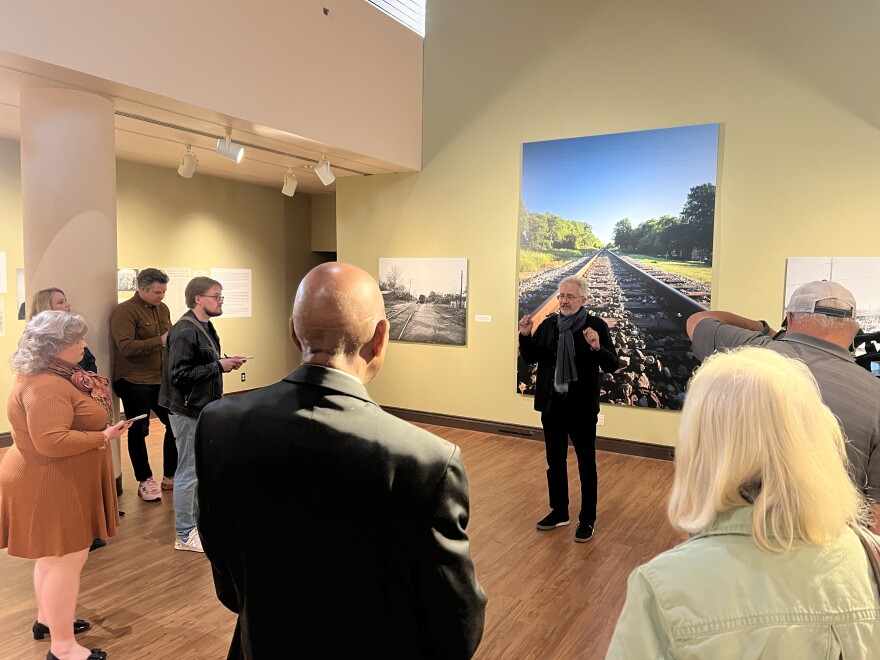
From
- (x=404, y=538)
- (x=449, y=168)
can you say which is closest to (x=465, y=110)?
(x=449, y=168)

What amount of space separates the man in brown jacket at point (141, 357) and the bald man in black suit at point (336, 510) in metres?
3.79

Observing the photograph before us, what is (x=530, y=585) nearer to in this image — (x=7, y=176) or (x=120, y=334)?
(x=120, y=334)

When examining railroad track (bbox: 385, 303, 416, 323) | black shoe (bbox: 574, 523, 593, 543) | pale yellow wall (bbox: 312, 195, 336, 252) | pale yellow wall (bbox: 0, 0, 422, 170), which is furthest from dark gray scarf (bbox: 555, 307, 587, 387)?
pale yellow wall (bbox: 312, 195, 336, 252)

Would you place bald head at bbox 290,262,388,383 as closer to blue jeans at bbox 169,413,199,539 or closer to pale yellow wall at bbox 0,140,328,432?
blue jeans at bbox 169,413,199,539

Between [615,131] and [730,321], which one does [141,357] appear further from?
[615,131]

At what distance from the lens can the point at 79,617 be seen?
10.7ft

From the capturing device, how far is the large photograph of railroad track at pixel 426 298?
25.2 feet

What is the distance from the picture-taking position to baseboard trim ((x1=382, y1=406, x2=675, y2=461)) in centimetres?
651

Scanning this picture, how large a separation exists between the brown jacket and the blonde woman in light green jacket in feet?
14.7

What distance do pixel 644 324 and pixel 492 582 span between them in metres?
3.61

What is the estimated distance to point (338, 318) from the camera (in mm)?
1353

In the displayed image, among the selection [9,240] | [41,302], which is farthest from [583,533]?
[9,240]

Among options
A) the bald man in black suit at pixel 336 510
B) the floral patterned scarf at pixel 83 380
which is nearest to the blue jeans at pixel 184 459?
the floral patterned scarf at pixel 83 380

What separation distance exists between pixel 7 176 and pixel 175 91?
2.93 meters
